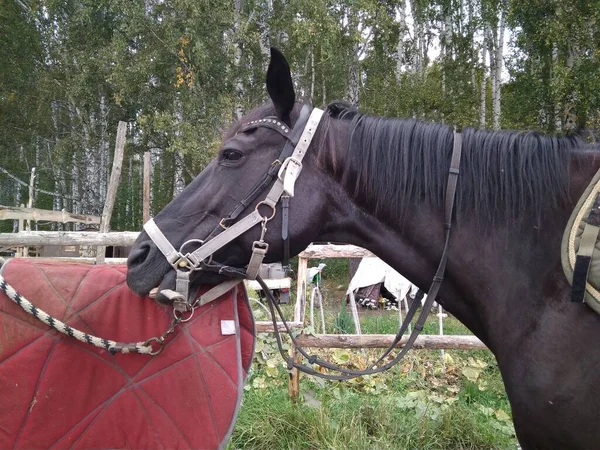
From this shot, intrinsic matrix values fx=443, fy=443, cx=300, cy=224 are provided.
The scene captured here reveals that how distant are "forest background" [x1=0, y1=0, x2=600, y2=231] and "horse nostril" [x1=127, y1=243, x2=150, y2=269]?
878 centimetres

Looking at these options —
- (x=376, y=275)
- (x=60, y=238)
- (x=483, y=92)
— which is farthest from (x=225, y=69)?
(x=483, y=92)

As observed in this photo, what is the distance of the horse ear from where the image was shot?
5.65 ft

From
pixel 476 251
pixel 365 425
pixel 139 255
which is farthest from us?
pixel 365 425

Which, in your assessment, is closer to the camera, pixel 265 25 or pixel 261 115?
pixel 261 115

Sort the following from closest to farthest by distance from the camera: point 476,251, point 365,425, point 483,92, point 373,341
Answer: point 476,251, point 365,425, point 373,341, point 483,92

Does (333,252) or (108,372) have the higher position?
(333,252)

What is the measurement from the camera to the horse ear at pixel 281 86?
1.72 metres

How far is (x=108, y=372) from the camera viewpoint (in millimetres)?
1980

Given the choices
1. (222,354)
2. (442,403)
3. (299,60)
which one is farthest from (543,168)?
(299,60)

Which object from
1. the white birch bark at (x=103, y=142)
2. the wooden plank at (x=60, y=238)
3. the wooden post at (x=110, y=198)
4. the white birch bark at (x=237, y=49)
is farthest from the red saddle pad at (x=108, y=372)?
the white birch bark at (x=103, y=142)

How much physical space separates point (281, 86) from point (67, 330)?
4.39 feet

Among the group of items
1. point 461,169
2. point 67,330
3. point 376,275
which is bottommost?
point 376,275

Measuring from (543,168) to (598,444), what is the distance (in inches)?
36.1

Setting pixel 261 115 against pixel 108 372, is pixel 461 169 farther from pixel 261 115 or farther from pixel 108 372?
pixel 108 372
